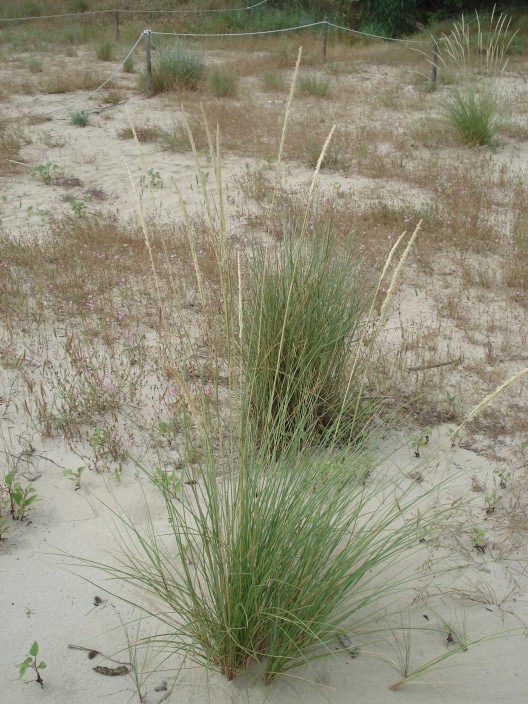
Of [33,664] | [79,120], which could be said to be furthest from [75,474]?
[79,120]

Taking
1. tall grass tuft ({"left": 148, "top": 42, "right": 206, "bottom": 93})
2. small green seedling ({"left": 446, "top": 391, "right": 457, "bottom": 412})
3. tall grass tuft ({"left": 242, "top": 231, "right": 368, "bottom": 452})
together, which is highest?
tall grass tuft ({"left": 148, "top": 42, "right": 206, "bottom": 93})

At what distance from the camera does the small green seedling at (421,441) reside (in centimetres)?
323

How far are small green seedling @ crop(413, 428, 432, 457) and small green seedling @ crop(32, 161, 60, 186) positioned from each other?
5.09 metres

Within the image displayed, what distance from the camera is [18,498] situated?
2.77m

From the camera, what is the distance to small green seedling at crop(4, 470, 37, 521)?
277 centimetres

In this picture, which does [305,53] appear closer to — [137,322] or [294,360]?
[137,322]

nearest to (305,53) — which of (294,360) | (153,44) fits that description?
(153,44)

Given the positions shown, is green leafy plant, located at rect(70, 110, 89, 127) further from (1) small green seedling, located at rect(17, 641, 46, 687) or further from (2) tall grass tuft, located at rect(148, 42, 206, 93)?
(1) small green seedling, located at rect(17, 641, 46, 687)

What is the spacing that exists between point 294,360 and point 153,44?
11.5 m

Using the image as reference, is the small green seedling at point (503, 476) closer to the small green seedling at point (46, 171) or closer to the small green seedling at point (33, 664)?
the small green seedling at point (33, 664)

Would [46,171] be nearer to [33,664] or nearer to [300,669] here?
[33,664]

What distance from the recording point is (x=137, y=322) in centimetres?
418

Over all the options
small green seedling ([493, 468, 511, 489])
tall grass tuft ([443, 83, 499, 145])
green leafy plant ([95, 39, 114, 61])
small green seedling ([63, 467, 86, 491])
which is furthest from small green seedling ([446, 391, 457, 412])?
green leafy plant ([95, 39, 114, 61])

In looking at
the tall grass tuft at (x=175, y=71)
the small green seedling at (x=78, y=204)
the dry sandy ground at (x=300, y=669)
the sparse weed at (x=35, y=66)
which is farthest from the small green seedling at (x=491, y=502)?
the sparse weed at (x=35, y=66)
